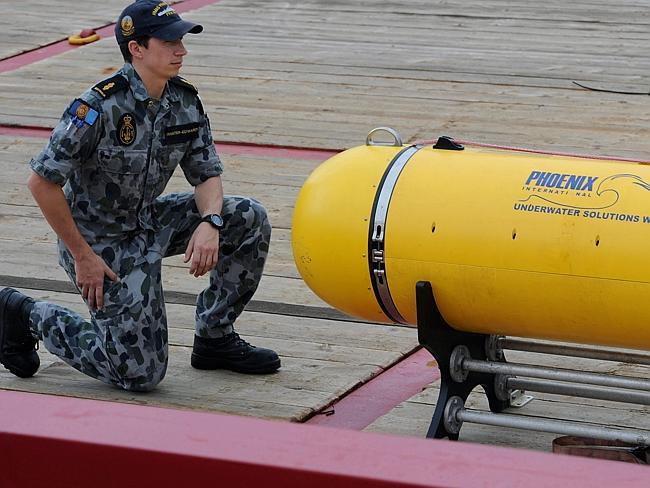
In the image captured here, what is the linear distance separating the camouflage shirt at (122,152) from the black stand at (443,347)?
95 cm

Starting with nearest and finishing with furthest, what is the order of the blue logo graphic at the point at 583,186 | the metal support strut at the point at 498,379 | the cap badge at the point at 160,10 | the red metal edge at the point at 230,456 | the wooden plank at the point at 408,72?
the red metal edge at the point at 230,456 < the blue logo graphic at the point at 583,186 < the metal support strut at the point at 498,379 < the cap badge at the point at 160,10 < the wooden plank at the point at 408,72

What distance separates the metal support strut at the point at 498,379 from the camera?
3771mm

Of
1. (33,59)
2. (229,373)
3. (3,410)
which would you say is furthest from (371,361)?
(33,59)

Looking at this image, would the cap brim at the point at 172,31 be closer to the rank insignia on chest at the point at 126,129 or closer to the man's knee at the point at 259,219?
the rank insignia on chest at the point at 126,129

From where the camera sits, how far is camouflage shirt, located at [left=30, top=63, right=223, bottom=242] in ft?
13.5

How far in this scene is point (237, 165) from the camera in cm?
730

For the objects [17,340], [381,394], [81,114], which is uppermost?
[81,114]

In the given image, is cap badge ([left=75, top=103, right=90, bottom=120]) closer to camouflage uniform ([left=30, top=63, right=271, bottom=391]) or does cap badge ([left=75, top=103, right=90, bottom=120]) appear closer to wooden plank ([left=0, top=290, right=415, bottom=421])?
camouflage uniform ([left=30, top=63, right=271, bottom=391])

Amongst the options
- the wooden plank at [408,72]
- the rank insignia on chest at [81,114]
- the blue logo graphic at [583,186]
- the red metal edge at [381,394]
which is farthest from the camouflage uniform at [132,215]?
the wooden plank at [408,72]

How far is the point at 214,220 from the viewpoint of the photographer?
169 inches

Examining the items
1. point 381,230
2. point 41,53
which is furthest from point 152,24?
point 41,53

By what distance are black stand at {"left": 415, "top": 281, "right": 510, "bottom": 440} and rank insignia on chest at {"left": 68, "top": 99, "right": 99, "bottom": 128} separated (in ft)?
→ 3.55

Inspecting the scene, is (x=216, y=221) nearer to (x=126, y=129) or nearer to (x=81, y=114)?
(x=126, y=129)

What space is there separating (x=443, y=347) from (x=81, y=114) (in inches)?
48.8
